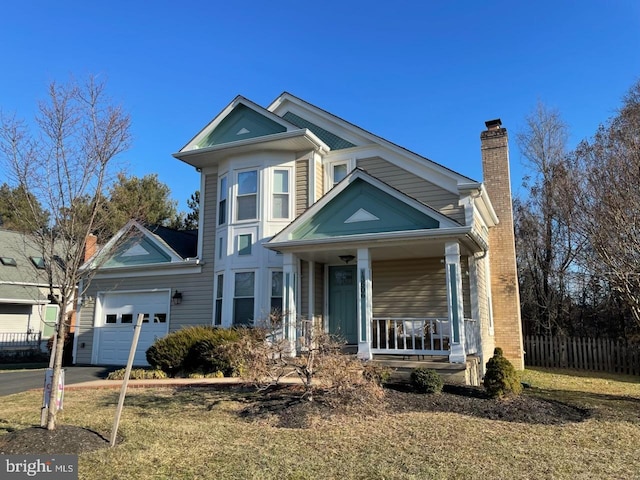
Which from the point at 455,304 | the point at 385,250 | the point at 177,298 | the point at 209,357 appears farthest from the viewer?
the point at 177,298

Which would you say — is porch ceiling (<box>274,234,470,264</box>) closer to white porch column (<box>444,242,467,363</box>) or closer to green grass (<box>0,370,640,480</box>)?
white porch column (<box>444,242,467,363</box>)

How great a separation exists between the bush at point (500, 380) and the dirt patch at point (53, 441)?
21.3 ft

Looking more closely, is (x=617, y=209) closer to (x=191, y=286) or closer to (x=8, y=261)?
(x=191, y=286)

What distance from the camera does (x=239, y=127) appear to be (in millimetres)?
14445

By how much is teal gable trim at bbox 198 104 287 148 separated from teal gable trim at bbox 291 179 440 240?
3.69 m

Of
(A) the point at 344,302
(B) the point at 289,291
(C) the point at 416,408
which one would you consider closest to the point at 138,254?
(B) the point at 289,291

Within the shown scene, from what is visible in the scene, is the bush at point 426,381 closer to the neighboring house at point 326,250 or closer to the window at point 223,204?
the neighboring house at point 326,250

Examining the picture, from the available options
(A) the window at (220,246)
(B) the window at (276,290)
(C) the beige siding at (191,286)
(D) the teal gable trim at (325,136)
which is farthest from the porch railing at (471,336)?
(C) the beige siding at (191,286)

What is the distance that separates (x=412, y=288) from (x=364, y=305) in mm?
2420

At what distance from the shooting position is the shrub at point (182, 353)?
11.5 m

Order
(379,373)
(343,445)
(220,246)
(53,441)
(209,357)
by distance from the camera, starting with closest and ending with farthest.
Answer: (53,441), (343,445), (379,373), (209,357), (220,246)

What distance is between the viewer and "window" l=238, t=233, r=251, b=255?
13578mm

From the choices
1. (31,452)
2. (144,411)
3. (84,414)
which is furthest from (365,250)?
(31,452)

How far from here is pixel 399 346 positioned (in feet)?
38.2
